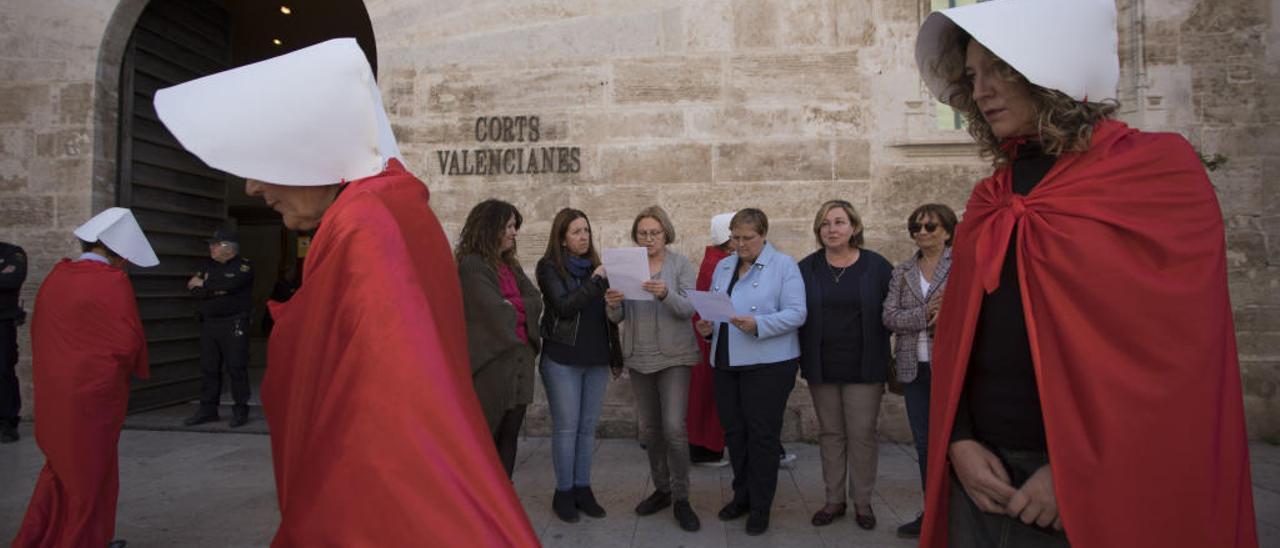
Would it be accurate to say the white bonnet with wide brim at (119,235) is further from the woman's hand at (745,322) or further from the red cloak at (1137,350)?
the red cloak at (1137,350)

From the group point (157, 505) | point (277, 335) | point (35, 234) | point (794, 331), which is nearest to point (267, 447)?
point (157, 505)

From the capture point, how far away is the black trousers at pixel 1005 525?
1.50m

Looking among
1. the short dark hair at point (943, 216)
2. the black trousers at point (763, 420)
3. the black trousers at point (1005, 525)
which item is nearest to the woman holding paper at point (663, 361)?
the black trousers at point (763, 420)

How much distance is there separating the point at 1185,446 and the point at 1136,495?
0.13m

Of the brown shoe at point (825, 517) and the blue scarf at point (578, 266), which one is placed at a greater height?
the blue scarf at point (578, 266)

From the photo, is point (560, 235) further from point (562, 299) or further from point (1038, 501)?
point (1038, 501)

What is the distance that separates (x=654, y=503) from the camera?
4.39m

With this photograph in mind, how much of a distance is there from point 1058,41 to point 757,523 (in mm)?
3229

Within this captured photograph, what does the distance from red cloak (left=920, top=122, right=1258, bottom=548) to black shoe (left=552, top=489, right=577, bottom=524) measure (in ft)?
10.8

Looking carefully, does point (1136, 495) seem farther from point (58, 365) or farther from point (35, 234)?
point (35, 234)

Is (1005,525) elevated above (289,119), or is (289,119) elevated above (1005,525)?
(289,119)

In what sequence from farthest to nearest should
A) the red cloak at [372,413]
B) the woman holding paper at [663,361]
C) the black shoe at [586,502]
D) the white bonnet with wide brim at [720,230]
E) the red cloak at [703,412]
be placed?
the white bonnet with wide brim at [720,230] → the red cloak at [703,412] → the black shoe at [586,502] → the woman holding paper at [663,361] → the red cloak at [372,413]

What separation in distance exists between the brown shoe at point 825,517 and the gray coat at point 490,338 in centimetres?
192

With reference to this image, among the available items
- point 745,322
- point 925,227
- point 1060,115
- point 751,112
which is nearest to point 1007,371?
point 1060,115
